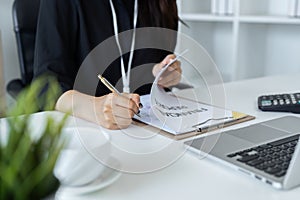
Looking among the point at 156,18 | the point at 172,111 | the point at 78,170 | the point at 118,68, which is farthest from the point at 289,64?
the point at 78,170

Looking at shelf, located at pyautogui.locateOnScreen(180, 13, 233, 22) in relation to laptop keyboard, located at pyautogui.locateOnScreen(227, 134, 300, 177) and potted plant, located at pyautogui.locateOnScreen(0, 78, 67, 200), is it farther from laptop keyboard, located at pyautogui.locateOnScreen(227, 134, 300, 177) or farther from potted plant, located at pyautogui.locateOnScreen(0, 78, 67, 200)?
potted plant, located at pyautogui.locateOnScreen(0, 78, 67, 200)

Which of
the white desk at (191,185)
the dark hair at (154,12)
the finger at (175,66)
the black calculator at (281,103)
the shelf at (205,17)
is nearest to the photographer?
the white desk at (191,185)

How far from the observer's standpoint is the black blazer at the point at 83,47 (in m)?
1.14

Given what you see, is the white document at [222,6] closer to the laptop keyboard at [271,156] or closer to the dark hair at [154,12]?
the dark hair at [154,12]

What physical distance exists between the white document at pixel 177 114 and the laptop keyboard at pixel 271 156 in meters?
0.17

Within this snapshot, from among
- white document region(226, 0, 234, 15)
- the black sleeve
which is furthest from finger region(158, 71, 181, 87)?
white document region(226, 0, 234, 15)

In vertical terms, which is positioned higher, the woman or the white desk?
the woman

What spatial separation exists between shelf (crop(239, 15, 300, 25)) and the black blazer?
2.02 feet

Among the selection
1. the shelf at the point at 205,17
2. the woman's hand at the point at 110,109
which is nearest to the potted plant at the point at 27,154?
the woman's hand at the point at 110,109

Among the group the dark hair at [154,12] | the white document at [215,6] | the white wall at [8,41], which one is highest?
the dark hair at [154,12]

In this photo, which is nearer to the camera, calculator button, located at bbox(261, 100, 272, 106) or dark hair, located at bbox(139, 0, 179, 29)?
calculator button, located at bbox(261, 100, 272, 106)

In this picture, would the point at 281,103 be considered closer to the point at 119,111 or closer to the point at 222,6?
the point at 119,111

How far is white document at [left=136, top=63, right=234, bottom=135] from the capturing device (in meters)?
0.83

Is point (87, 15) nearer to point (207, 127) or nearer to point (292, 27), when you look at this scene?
point (207, 127)
